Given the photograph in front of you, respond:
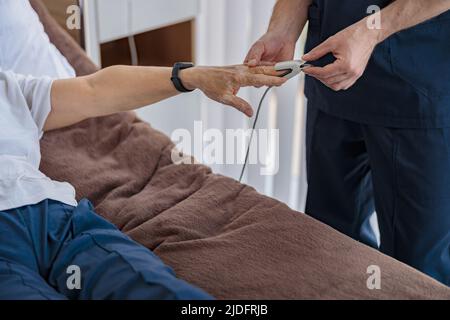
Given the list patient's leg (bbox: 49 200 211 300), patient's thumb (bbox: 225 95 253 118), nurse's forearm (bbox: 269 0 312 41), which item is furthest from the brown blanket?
nurse's forearm (bbox: 269 0 312 41)

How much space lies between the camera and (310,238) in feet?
3.67

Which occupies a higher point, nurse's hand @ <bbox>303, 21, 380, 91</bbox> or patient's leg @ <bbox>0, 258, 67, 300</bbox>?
nurse's hand @ <bbox>303, 21, 380, 91</bbox>

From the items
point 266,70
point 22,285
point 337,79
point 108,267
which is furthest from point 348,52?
point 22,285

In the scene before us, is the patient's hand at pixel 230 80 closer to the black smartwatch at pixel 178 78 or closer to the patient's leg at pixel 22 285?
the black smartwatch at pixel 178 78

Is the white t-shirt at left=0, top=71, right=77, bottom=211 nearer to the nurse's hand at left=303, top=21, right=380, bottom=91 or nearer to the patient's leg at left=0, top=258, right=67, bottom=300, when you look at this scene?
the patient's leg at left=0, top=258, right=67, bottom=300

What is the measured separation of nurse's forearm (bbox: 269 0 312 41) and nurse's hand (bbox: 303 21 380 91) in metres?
0.26

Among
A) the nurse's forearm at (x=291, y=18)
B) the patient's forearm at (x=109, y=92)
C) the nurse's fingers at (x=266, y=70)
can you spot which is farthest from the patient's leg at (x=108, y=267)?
the nurse's forearm at (x=291, y=18)

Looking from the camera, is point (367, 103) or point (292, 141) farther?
point (292, 141)

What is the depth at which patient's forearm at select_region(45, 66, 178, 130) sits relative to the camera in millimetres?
1216

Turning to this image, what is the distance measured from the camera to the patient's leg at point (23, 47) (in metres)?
1.52

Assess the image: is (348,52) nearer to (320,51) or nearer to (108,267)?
(320,51)
